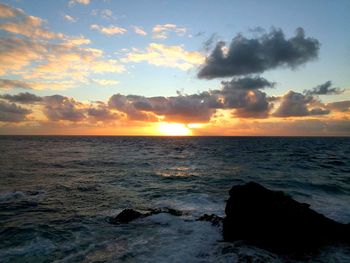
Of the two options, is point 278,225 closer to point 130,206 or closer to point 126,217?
point 126,217

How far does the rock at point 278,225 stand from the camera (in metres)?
12.1

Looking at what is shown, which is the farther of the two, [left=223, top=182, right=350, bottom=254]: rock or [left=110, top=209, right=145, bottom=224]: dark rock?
[left=110, top=209, right=145, bottom=224]: dark rock

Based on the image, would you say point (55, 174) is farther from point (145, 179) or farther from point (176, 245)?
point (176, 245)

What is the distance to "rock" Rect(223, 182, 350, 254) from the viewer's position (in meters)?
12.1

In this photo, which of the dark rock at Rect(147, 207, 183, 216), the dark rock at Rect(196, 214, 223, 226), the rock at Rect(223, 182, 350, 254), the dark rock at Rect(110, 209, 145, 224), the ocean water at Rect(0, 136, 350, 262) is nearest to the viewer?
the ocean water at Rect(0, 136, 350, 262)

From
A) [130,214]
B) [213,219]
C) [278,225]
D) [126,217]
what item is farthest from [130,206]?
[278,225]

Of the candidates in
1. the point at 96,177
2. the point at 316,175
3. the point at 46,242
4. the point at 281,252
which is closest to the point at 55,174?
the point at 96,177

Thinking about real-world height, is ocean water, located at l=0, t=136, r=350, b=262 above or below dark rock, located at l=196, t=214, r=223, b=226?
below

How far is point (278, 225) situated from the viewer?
40.9 ft

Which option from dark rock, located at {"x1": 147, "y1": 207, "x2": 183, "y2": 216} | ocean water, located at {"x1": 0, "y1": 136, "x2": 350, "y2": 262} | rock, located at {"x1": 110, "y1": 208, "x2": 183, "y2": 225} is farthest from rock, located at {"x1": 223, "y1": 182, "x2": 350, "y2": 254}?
rock, located at {"x1": 110, "y1": 208, "x2": 183, "y2": 225}

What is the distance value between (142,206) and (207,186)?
29.5 feet

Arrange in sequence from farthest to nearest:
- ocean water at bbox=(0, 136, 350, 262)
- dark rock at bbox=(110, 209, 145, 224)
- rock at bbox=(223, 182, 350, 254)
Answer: dark rock at bbox=(110, 209, 145, 224) < rock at bbox=(223, 182, 350, 254) < ocean water at bbox=(0, 136, 350, 262)

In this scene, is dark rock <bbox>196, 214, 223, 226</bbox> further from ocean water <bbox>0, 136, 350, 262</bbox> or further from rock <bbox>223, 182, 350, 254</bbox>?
rock <bbox>223, 182, 350, 254</bbox>

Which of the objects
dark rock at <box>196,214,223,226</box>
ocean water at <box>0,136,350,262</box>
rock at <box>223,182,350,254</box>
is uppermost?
rock at <box>223,182,350,254</box>
